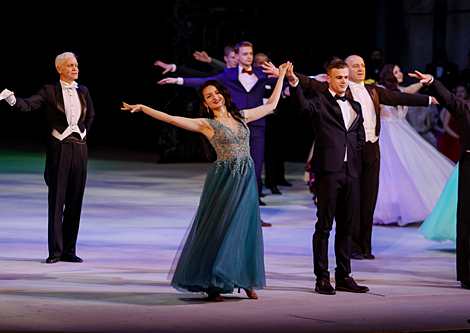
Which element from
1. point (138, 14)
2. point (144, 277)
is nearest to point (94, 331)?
point (144, 277)

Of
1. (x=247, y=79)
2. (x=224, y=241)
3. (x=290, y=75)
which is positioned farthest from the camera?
(x=247, y=79)

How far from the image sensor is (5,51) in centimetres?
1909

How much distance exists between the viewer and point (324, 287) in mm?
5246

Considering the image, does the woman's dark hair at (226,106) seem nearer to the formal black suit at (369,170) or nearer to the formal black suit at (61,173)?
the formal black suit at (61,173)

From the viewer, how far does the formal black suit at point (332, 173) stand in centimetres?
534

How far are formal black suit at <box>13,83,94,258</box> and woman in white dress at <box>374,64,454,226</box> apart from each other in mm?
3598

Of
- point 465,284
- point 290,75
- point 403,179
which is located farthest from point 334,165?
point 403,179

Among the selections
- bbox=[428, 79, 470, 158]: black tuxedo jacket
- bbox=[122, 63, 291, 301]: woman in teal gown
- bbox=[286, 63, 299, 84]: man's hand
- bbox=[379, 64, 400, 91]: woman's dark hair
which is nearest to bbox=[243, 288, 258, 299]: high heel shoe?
bbox=[122, 63, 291, 301]: woman in teal gown

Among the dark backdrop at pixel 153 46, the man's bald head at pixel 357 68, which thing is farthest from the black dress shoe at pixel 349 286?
the dark backdrop at pixel 153 46

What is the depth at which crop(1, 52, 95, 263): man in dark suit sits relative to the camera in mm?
6453

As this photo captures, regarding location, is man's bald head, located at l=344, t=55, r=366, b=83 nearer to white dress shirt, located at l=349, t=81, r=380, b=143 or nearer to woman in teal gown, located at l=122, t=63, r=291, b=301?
white dress shirt, located at l=349, t=81, r=380, b=143

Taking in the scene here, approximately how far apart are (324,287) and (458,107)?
65.6 inches

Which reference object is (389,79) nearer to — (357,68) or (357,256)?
(357,68)

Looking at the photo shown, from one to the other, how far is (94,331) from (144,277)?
1751mm
